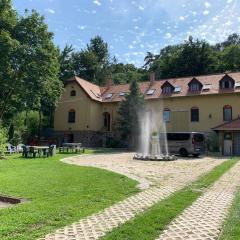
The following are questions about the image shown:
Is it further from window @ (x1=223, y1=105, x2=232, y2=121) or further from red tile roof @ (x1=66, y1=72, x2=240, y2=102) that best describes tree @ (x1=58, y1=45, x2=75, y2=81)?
window @ (x1=223, y1=105, x2=232, y2=121)

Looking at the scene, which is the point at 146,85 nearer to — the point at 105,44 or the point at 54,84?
the point at 54,84

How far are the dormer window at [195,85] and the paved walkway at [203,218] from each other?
30.4 meters

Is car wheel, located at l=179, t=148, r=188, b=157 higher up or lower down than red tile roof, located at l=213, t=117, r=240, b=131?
lower down

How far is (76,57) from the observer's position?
65688 millimetres

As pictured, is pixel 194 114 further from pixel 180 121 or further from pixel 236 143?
pixel 236 143

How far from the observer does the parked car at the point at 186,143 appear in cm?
2944

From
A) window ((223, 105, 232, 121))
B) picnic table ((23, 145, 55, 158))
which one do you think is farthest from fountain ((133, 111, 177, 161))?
picnic table ((23, 145, 55, 158))

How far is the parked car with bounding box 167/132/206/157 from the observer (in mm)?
29438

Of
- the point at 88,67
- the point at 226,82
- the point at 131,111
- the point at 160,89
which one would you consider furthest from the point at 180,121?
the point at 88,67

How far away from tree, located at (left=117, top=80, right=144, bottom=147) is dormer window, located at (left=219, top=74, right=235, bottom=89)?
8.71m

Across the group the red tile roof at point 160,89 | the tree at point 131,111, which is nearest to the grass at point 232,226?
the tree at point 131,111

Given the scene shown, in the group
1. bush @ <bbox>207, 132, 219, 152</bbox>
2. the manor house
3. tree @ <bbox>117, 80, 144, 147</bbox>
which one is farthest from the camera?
tree @ <bbox>117, 80, 144, 147</bbox>

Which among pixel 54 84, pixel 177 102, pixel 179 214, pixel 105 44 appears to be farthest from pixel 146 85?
pixel 179 214

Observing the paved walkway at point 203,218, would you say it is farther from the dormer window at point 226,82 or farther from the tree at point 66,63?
the tree at point 66,63
